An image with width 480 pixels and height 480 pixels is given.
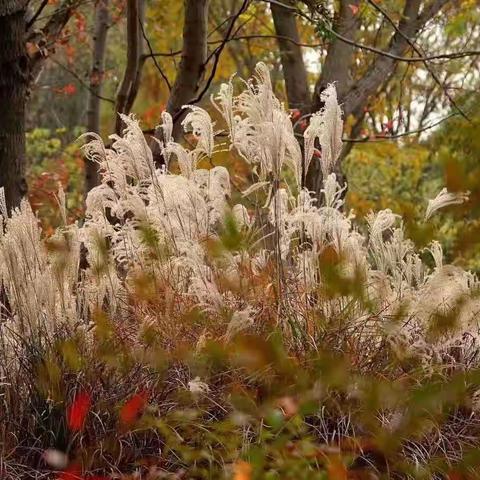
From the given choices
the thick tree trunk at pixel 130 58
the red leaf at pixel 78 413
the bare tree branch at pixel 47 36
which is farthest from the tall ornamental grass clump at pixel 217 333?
the bare tree branch at pixel 47 36

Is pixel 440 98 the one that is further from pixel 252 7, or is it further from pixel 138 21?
pixel 138 21

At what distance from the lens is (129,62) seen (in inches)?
227

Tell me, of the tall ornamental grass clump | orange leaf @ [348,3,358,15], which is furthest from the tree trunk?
the tall ornamental grass clump

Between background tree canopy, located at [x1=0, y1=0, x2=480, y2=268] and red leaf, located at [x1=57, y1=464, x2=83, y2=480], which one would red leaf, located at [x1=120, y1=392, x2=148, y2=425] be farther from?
background tree canopy, located at [x1=0, y1=0, x2=480, y2=268]

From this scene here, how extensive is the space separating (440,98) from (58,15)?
964 centimetres

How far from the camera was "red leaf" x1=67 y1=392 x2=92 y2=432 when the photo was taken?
9.80ft

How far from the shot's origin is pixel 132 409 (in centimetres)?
300

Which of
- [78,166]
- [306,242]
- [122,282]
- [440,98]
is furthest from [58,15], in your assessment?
[440,98]

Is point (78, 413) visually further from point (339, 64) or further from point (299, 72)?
point (299, 72)

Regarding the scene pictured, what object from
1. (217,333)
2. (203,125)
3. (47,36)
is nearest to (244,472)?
(217,333)

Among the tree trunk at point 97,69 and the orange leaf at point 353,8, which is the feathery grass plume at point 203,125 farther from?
the tree trunk at point 97,69

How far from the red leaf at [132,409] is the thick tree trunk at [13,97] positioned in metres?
2.28

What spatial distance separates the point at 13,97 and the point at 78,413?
94.9 inches

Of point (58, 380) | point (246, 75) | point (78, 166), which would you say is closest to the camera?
point (58, 380)
